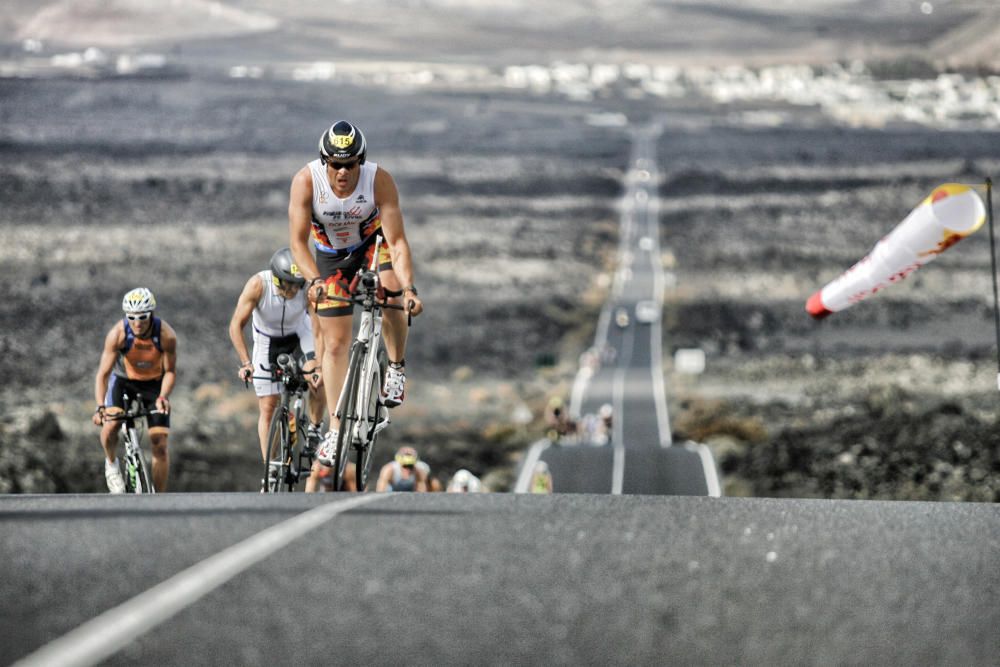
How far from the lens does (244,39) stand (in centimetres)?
13925

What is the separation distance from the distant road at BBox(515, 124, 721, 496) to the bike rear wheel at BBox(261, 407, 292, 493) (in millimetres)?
28491

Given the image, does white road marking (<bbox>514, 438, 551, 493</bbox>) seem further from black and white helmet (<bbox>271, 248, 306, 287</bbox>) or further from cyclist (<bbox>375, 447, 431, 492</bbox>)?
black and white helmet (<bbox>271, 248, 306, 287</bbox>)

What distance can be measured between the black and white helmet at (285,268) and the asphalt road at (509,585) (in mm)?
5199

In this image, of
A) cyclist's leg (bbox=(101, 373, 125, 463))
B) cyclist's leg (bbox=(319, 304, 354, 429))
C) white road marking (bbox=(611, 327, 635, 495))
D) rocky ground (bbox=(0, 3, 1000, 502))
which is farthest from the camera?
rocky ground (bbox=(0, 3, 1000, 502))

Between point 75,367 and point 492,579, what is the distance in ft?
267

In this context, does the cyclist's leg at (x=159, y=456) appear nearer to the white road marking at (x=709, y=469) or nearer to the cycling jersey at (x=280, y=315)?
the cycling jersey at (x=280, y=315)

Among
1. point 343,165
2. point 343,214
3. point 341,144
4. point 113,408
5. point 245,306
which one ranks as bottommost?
point 113,408

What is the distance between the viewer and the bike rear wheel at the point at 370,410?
10992 mm

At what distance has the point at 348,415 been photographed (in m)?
11.0

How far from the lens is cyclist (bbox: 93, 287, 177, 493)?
12672 millimetres

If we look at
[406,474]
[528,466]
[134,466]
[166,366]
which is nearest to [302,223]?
[166,366]

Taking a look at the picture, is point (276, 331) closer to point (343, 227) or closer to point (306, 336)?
point (306, 336)

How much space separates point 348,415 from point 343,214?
1.60 meters

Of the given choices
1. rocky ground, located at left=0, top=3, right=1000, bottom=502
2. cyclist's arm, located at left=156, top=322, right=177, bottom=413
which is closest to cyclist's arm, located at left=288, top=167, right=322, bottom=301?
cyclist's arm, located at left=156, top=322, right=177, bottom=413
